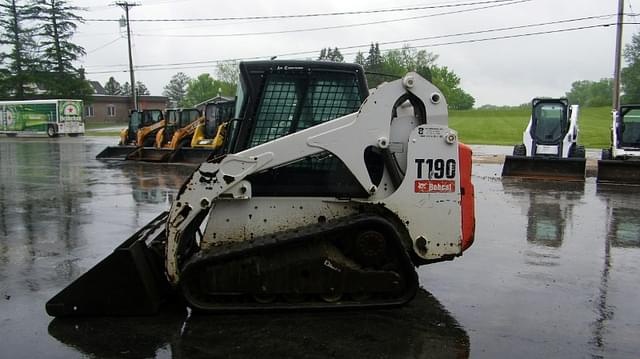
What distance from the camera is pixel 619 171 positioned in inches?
640

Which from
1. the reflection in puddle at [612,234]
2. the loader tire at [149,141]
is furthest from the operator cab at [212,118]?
the reflection in puddle at [612,234]

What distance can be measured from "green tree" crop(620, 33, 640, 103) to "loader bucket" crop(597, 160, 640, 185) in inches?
2347

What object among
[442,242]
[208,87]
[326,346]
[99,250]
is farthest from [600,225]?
[208,87]

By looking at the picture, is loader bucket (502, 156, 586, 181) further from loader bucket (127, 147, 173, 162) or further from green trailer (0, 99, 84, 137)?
green trailer (0, 99, 84, 137)

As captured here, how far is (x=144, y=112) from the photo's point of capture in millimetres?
27719

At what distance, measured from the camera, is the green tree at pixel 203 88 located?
111500 mm

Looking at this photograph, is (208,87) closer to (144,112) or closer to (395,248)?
(144,112)

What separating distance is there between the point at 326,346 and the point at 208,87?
115m

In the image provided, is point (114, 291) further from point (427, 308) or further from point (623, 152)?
point (623, 152)

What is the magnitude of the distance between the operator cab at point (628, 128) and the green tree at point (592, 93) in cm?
9178

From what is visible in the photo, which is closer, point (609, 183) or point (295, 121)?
point (295, 121)

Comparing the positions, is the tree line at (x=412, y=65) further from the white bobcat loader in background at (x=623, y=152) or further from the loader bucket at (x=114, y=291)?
the loader bucket at (x=114, y=291)

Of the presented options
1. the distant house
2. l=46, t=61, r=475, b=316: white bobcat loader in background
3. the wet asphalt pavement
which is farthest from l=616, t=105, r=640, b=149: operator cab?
the distant house

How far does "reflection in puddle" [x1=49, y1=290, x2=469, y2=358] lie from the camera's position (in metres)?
4.54
